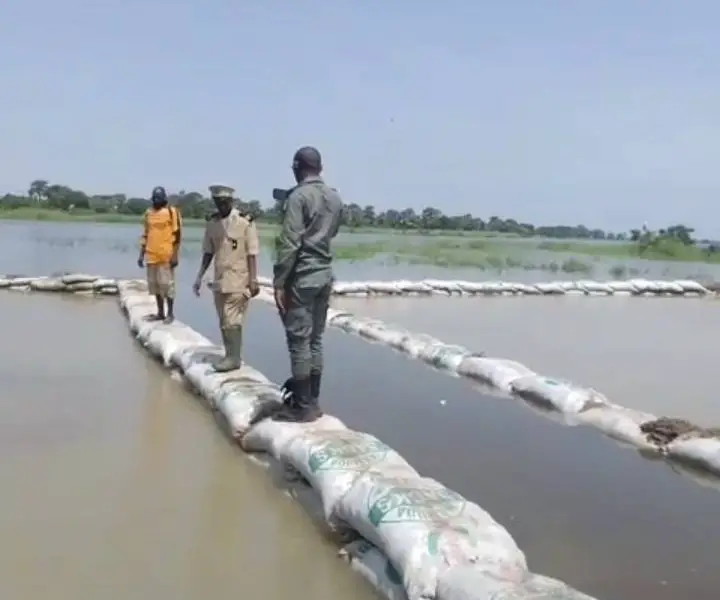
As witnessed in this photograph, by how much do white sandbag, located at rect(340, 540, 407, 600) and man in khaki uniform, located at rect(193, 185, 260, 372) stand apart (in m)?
A: 2.42

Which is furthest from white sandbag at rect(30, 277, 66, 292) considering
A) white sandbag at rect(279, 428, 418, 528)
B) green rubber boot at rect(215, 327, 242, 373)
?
white sandbag at rect(279, 428, 418, 528)

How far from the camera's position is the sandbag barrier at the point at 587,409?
477 centimetres

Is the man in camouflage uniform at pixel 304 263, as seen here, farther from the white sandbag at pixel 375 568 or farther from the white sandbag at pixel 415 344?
the white sandbag at pixel 415 344

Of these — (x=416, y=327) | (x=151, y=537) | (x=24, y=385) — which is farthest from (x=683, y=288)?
(x=151, y=537)

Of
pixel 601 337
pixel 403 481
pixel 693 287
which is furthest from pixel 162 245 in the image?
pixel 693 287

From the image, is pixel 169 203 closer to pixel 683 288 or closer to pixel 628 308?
pixel 628 308

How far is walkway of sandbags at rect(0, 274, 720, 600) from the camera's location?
2.68 metres

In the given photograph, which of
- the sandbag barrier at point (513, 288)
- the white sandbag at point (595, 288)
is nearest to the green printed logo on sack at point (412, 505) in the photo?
the sandbag barrier at point (513, 288)

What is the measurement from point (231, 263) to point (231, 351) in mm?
569

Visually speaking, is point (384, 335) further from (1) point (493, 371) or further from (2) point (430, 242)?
(2) point (430, 242)

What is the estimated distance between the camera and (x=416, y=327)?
10.8m

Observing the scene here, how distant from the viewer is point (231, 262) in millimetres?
5320

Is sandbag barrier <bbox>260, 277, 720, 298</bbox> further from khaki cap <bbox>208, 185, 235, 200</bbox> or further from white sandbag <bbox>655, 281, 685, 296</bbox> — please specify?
khaki cap <bbox>208, 185, 235, 200</bbox>

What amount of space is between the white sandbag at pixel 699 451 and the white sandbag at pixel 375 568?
237 centimetres
